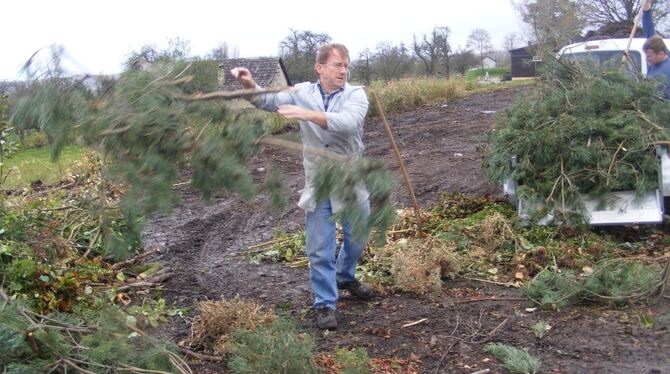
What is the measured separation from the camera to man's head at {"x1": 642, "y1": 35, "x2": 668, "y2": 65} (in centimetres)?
771

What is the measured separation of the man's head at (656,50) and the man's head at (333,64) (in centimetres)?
428

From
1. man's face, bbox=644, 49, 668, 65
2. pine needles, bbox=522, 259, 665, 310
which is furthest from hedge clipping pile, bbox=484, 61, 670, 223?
pine needles, bbox=522, 259, 665, 310

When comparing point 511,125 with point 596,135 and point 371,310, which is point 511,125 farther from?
point 371,310

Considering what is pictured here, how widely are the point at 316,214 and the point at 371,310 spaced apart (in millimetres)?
913

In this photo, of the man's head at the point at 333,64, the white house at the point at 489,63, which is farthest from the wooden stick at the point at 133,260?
the white house at the point at 489,63

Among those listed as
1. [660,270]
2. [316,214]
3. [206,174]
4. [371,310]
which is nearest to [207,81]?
[206,174]

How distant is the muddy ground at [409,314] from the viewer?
177 inches

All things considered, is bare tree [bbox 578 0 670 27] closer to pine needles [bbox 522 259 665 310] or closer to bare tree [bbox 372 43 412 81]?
bare tree [bbox 372 43 412 81]

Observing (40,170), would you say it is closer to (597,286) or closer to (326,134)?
(326,134)

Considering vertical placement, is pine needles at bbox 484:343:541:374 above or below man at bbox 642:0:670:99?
below

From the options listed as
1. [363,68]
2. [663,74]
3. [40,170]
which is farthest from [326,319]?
[363,68]

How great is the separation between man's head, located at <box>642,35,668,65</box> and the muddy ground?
2.17 metres

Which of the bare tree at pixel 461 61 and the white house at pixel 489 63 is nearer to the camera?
the bare tree at pixel 461 61

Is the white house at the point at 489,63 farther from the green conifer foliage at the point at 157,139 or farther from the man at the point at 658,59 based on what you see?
the green conifer foliage at the point at 157,139
